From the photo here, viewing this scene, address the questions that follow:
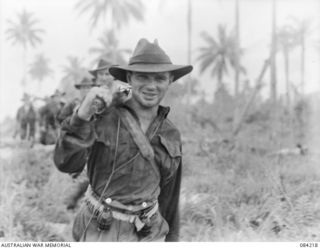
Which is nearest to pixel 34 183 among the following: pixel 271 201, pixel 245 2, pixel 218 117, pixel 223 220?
pixel 223 220

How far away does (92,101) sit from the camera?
154 centimetres

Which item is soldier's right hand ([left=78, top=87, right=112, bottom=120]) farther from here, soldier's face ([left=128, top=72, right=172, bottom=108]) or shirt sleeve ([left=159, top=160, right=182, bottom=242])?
shirt sleeve ([left=159, top=160, right=182, bottom=242])

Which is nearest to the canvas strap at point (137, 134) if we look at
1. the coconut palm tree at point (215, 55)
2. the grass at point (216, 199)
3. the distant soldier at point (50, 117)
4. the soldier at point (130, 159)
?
the soldier at point (130, 159)

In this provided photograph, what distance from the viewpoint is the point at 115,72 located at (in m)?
1.92

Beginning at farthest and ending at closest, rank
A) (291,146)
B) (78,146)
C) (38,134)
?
(38,134) < (291,146) < (78,146)

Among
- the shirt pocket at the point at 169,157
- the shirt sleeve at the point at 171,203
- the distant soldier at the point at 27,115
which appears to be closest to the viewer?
the shirt pocket at the point at 169,157

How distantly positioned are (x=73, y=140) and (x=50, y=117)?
6163 mm

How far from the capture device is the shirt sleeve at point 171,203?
7.00 ft

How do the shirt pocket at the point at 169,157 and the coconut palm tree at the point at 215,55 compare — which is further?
the coconut palm tree at the point at 215,55

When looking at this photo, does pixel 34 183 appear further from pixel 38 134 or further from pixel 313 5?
pixel 313 5

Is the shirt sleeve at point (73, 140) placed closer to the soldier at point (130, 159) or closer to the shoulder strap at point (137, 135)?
the soldier at point (130, 159)

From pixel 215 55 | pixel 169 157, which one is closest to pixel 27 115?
pixel 169 157

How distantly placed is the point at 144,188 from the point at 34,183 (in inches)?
169

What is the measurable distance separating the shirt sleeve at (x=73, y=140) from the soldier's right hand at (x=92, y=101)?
1.4 inches
